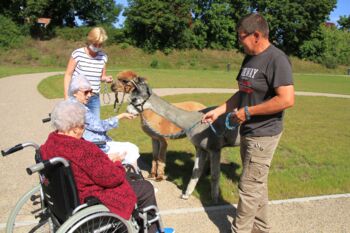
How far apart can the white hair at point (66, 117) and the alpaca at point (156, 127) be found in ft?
5.62

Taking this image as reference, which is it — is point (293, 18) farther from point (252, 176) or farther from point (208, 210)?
point (252, 176)

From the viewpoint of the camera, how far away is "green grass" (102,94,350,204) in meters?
6.12

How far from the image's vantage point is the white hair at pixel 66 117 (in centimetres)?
330

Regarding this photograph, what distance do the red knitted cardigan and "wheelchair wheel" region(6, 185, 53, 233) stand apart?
0.68 m

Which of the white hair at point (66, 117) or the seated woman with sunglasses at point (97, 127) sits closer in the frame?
the white hair at point (66, 117)

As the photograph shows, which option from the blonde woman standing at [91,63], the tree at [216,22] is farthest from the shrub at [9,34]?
the blonde woman standing at [91,63]

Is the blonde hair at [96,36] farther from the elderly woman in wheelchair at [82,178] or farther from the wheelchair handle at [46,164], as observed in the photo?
the wheelchair handle at [46,164]

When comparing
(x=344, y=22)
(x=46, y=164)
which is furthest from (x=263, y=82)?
(x=344, y=22)

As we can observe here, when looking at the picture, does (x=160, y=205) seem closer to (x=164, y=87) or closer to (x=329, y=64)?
(x=164, y=87)

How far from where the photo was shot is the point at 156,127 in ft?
18.3

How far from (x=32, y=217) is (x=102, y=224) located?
176cm

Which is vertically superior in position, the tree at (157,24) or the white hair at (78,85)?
the tree at (157,24)

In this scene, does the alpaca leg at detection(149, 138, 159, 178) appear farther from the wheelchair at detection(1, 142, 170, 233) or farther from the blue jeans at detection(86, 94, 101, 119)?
the wheelchair at detection(1, 142, 170, 233)

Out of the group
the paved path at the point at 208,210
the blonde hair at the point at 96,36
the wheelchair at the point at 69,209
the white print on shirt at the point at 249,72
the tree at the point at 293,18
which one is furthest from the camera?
the tree at the point at 293,18
